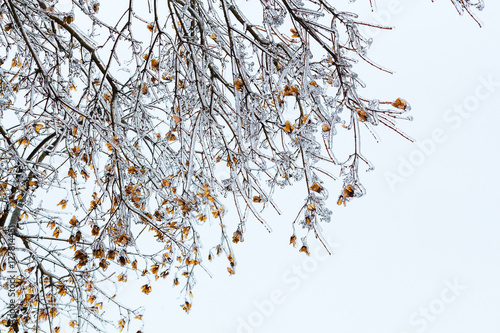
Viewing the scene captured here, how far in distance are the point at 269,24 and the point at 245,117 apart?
441 mm

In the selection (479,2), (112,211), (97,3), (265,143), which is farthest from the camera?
(265,143)

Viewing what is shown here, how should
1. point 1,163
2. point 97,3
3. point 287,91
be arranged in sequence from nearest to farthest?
point 287,91 < point 97,3 < point 1,163

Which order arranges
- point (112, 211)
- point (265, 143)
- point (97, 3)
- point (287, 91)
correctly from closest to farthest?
point (287, 91) → point (112, 211) → point (97, 3) → point (265, 143)

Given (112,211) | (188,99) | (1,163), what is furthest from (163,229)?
(1,163)

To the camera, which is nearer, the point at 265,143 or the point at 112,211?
the point at 112,211

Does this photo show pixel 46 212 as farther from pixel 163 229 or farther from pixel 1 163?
pixel 163 229

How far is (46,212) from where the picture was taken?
3465 mm

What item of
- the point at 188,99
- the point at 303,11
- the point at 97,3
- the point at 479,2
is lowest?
the point at 479,2

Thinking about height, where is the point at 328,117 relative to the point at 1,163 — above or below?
below

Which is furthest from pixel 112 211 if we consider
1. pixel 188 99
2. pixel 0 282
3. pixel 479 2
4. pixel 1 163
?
pixel 479 2

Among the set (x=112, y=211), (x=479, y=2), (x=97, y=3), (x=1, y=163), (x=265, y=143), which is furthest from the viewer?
(x=1, y=163)

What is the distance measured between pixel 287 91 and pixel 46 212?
2298 millimetres

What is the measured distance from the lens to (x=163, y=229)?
101 inches

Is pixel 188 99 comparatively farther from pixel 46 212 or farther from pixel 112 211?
pixel 46 212
